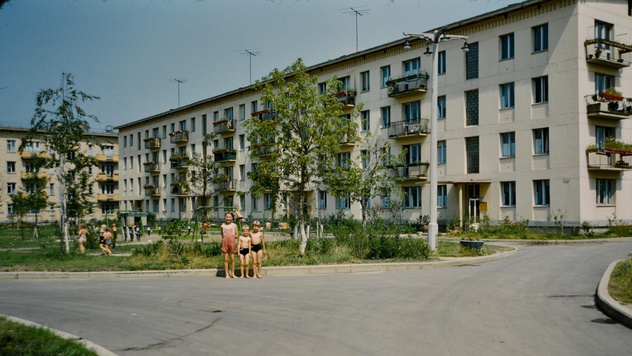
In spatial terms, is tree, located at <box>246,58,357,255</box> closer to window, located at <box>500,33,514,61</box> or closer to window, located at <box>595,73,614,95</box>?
window, located at <box>500,33,514,61</box>

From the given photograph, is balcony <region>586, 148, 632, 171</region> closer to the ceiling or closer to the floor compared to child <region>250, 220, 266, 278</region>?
closer to the ceiling

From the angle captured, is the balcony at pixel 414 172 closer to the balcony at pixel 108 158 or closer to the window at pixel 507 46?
the window at pixel 507 46

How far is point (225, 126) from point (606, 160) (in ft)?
127

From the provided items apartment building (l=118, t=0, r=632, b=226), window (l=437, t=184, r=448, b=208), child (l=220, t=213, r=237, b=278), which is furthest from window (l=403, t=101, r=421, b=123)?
child (l=220, t=213, r=237, b=278)

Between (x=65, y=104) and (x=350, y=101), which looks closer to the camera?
(x=65, y=104)

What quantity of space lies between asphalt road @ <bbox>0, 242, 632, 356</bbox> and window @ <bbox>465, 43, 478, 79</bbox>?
25327 millimetres

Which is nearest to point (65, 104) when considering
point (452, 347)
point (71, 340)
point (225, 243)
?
point (225, 243)

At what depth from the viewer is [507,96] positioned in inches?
1439

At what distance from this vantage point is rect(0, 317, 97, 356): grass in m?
6.13

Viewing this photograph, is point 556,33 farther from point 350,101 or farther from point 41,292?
point 41,292

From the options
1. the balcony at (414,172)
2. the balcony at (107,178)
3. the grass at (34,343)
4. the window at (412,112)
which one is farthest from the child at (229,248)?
the balcony at (107,178)

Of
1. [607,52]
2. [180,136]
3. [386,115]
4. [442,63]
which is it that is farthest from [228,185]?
[607,52]

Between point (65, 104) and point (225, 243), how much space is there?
36.5 feet

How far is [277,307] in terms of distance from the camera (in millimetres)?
9984
